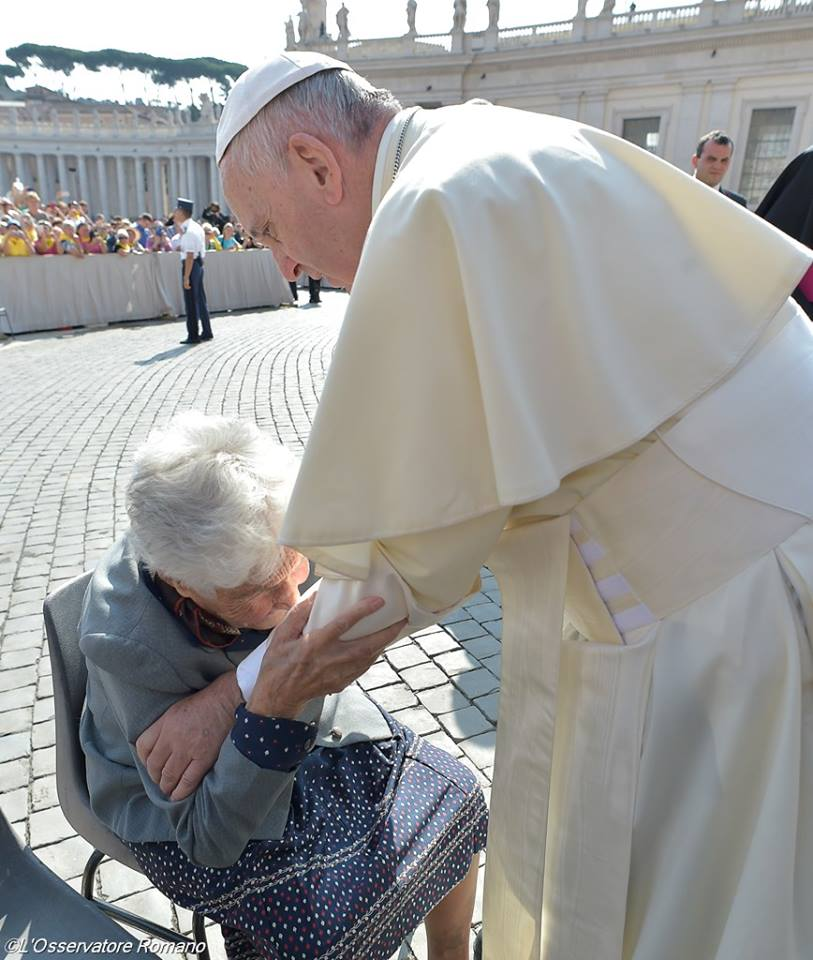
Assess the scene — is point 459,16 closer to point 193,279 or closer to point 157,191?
point 193,279

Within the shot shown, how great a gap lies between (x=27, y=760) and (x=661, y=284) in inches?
109

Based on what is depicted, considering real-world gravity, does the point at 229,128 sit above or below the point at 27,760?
above

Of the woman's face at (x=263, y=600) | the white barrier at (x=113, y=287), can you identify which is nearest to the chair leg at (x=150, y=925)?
the woman's face at (x=263, y=600)

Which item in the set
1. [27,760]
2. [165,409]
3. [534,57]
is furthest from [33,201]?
[534,57]

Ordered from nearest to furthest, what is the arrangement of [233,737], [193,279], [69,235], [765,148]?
[233,737], [193,279], [69,235], [765,148]

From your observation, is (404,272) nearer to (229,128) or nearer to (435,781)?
(229,128)

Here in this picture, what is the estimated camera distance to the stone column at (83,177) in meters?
52.0

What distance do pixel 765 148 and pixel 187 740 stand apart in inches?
1213

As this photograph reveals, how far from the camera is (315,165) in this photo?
3.91 ft

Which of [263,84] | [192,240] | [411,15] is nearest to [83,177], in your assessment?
[411,15]

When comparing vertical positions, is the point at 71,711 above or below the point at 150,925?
above

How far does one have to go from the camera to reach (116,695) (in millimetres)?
1445

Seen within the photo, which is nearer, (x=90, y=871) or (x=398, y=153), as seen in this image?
(x=398, y=153)

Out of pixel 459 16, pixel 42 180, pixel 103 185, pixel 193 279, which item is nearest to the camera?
pixel 193 279
